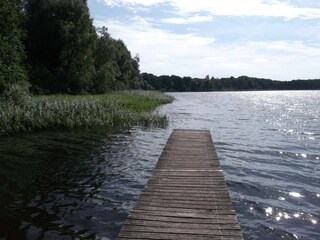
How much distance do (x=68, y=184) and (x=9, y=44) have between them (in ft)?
51.1

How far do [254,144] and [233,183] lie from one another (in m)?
8.08

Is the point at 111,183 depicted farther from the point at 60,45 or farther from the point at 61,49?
the point at 60,45

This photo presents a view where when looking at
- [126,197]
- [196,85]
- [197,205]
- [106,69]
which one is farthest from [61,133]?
[196,85]

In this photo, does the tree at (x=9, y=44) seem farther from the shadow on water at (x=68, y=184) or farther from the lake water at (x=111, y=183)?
the shadow on water at (x=68, y=184)

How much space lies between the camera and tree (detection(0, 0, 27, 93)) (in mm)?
22062

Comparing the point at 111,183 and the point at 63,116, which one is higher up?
the point at 63,116

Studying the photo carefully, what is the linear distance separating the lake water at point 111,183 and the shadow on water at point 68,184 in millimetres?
20

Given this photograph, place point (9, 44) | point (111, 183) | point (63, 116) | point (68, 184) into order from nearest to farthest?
point (68, 184)
point (111, 183)
point (63, 116)
point (9, 44)

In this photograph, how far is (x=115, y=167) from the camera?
12.6m

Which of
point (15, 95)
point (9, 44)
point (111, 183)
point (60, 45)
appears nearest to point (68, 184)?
point (111, 183)

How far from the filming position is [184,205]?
23.6ft

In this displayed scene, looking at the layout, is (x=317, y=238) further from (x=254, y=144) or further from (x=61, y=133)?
(x=61, y=133)

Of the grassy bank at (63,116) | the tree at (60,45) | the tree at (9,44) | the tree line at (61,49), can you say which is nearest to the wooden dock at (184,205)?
the grassy bank at (63,116)

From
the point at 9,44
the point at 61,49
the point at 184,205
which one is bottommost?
the point at 184,205
